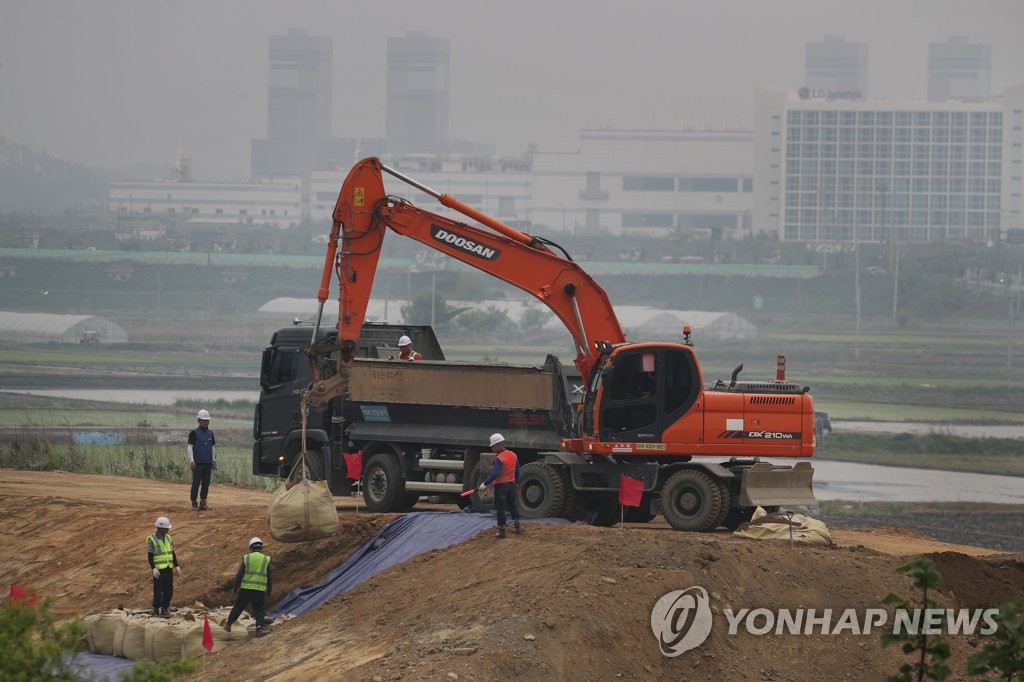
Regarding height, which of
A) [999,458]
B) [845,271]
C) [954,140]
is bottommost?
[999,458]

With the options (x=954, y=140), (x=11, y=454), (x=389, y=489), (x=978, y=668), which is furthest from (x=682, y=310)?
(x=978, y=668)

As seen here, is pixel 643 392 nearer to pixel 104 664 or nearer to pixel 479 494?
pixel 479 494

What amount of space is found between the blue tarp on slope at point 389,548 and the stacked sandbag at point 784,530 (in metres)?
3.50

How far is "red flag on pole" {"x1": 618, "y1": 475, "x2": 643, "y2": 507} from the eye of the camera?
21875 mm

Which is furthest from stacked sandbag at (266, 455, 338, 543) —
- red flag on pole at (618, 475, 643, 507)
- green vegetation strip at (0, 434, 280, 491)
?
green vegetation strip at (0, 434, 280, 491)

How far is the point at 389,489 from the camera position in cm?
2497

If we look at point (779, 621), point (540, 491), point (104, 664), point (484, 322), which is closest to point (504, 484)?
point (540, 491)

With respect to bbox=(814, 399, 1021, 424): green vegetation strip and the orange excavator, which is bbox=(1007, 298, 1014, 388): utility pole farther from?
the orange excavator

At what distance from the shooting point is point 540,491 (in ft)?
74.4

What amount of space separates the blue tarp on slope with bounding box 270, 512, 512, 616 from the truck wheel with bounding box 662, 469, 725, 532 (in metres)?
2.44

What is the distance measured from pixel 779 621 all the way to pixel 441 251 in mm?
9397

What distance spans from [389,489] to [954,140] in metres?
163

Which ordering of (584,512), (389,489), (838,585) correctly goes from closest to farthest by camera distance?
(838,585)
(584,512)
(389,489)

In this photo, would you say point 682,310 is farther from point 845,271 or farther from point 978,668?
point 978,668
